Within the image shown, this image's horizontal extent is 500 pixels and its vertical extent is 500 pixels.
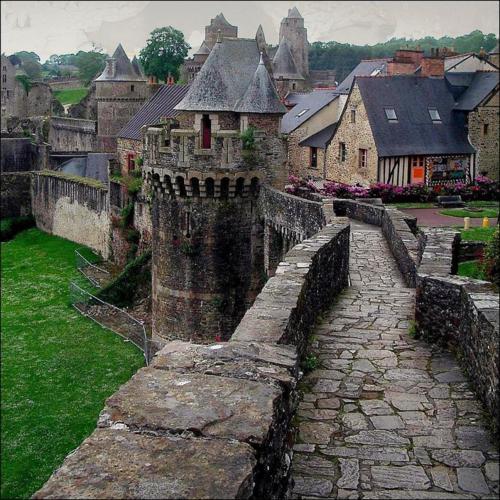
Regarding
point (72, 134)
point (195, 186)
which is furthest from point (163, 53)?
point (195, 186)

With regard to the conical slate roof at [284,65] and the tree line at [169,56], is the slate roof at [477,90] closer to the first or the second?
the tree line at [169,56]

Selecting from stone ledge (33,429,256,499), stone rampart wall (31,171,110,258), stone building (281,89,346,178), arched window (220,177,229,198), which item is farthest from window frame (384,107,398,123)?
stone ledge (33,429,256,499)

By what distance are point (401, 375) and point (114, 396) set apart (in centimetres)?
320

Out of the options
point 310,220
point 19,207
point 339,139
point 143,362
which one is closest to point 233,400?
point 310,220

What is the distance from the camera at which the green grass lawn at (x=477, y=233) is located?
17.7m

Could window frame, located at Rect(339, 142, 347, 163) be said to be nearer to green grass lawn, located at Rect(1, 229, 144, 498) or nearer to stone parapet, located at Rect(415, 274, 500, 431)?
green grass lawn, located at Rect(1, 229, 144, 498)

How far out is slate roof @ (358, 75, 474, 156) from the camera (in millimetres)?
29766

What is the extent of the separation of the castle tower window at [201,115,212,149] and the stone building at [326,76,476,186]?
10309mm

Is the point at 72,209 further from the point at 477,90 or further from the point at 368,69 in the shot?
the point at 477,90

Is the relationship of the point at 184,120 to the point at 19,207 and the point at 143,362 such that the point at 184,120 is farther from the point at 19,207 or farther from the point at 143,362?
the point at 19,207

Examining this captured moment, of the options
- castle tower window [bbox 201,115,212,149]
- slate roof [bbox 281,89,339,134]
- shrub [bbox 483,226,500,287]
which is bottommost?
shrub [bbox 483,226,500,287]

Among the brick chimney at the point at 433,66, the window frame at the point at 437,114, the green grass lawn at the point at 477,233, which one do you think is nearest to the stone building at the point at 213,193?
the green grass lawn at the point at 477,233

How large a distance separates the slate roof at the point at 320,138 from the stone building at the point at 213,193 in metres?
13.1

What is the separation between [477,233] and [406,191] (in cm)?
709
